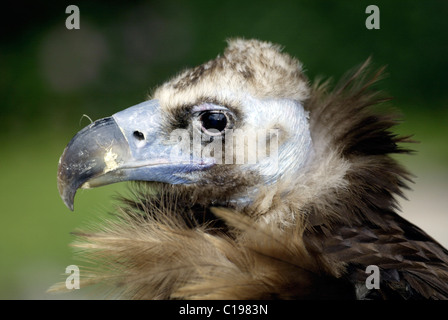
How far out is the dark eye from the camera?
182cm

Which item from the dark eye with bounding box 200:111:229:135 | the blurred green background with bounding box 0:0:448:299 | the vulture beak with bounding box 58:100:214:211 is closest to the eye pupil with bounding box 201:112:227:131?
the dark eye with bounding box 200:111:229:135

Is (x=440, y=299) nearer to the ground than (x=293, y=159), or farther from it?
nearer to the ground

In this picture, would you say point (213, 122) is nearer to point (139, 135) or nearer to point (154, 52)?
point (139, 135)

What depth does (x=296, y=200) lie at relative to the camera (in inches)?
65.8

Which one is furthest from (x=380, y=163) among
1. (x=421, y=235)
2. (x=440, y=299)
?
(x=440, y=299)

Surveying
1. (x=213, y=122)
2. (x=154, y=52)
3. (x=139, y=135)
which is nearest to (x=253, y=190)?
(x=213, y=122)

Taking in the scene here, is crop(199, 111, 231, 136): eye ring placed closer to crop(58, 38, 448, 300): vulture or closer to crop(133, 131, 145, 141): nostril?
crop(58, 38, 448, 300): vulture

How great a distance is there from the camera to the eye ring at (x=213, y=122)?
1.82 meters

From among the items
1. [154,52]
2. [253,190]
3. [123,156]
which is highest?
[154,52]

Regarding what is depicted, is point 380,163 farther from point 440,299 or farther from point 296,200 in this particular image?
point 440,299

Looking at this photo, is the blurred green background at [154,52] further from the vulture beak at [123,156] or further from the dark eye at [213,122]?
the dark eye at [213,122]

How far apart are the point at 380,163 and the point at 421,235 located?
0.25 meters

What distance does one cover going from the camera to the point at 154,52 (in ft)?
21.3

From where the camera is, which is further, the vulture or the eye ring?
the eye ring
